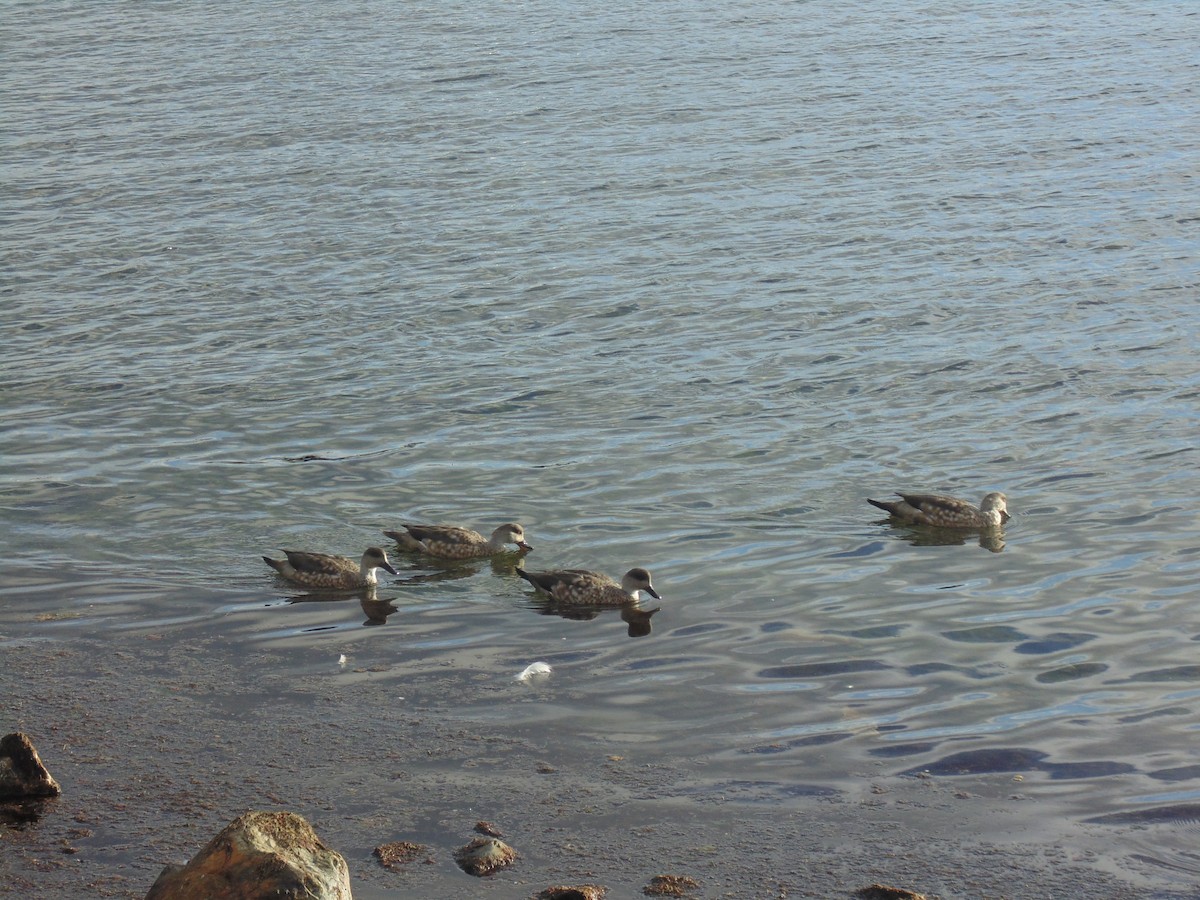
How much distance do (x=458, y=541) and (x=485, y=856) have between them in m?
5.68

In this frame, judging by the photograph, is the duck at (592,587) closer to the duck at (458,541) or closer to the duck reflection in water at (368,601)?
the duck at (458,541)

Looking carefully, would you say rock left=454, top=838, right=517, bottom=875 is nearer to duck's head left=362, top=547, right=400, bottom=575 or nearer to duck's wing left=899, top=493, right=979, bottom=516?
duck's head left=362, top=547, right=400, bottom=575

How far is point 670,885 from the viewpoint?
7910 millimetres

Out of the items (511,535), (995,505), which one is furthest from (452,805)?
(995,505)

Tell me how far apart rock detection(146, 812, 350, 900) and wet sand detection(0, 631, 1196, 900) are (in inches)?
35.5

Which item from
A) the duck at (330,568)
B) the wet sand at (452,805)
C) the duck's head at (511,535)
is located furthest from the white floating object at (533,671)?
the duck's head at (511,535)

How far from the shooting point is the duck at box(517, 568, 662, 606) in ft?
41.0

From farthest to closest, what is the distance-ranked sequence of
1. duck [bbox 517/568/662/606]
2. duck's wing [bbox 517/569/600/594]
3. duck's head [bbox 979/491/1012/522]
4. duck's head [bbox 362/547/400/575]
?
duck's head [bbox 979/491/1012/522], duck's head [bbox 362/547/400/575], duck's wing [bbox 517/569/600/594], duck [bbox 517/568/662/606]

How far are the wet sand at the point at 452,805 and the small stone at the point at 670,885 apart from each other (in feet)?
0.25

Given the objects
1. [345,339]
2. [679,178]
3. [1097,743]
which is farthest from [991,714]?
[679,178]

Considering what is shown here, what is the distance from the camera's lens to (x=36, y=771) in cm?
848

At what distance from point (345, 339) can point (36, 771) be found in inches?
464

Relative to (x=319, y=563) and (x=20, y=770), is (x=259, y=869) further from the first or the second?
(x=319, y=563)

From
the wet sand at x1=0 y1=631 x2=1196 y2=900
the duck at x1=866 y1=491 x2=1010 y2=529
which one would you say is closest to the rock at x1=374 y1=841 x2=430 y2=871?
the wet sand at x1=0 y1=631 x2=1196 y2=900
